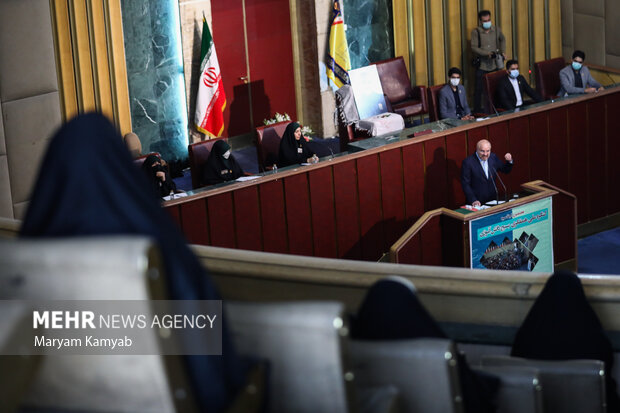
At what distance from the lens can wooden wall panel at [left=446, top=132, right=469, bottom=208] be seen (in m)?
8.48

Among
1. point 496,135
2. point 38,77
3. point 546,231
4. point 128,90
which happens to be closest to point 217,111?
point 128,90

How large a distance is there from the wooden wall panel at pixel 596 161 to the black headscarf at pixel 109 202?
8.52 m

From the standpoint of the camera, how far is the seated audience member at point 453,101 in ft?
34.6

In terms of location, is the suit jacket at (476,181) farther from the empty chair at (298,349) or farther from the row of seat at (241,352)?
the empty chair at (298,349)

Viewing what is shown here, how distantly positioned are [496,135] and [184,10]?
420cm

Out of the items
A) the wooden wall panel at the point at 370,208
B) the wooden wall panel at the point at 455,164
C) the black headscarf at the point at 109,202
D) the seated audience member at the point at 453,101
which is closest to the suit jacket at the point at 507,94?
the seated audience member at the point at 453,101

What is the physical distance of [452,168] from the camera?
8.51m

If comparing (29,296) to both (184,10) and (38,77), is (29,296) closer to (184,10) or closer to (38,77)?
(38,77)

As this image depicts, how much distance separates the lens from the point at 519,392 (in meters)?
1.81

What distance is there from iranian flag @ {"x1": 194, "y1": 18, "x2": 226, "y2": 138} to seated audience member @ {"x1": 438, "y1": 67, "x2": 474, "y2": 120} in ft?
8.55

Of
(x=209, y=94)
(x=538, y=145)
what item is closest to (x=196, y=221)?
(x=538, y=145)

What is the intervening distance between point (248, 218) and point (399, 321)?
19.2ft

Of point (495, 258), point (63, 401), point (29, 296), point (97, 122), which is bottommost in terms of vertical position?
point (495, 258)

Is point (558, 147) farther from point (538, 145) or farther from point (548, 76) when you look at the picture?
point (548, 76)
